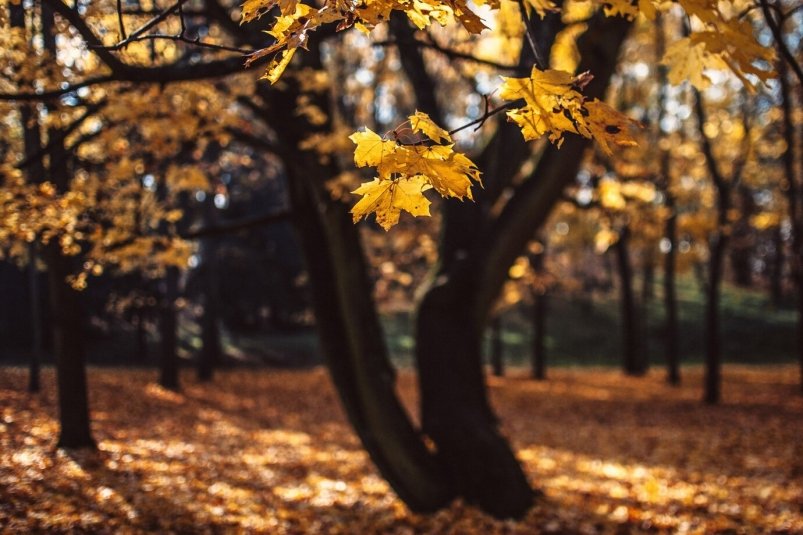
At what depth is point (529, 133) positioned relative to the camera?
1.80m

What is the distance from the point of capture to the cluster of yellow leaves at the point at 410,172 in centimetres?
165

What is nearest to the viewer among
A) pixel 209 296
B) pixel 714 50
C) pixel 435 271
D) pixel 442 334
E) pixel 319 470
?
pixel 714 50

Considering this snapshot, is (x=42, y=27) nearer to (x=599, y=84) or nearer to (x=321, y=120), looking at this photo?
(x=321, y=120)

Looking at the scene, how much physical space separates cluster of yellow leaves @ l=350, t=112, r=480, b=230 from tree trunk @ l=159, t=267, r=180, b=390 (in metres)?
10.7

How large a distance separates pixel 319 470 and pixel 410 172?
653cm

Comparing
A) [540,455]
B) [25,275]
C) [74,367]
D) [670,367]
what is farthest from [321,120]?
[670,367]

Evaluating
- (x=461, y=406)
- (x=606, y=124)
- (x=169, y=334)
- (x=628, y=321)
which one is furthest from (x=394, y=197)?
(x=628, y=321)

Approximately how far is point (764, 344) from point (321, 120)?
88.1 feet

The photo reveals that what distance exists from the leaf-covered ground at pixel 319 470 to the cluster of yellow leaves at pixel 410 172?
11.0 ft

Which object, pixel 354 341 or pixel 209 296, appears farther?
pixel 209 296

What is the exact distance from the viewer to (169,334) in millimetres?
12812

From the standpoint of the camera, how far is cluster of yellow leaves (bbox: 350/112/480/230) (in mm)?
1646

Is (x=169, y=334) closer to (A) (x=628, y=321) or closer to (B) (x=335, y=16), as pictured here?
(B) (x=335, y=16)

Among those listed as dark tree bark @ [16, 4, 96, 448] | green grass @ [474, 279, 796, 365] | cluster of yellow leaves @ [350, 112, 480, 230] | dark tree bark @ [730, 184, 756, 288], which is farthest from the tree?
green grass @ [474, 279, 796, 365]
